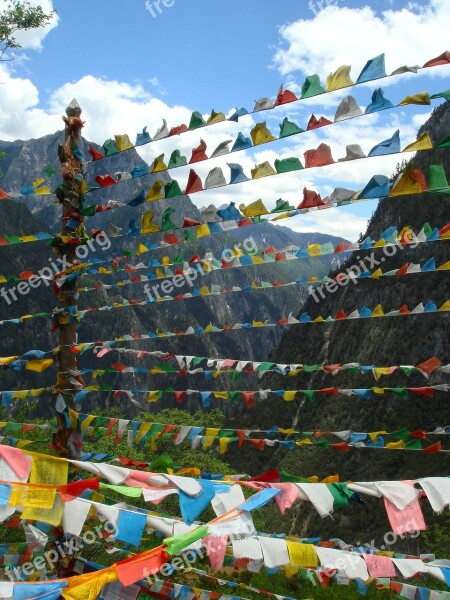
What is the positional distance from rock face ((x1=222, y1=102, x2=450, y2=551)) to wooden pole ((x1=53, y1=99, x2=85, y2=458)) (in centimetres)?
2103

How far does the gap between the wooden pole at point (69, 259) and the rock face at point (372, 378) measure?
2103 cm

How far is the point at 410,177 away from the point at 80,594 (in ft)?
10.4

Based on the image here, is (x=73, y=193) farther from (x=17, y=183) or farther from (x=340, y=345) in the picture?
(x=17, y=183)

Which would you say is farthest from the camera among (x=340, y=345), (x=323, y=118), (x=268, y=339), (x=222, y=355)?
(x=268, y=339)

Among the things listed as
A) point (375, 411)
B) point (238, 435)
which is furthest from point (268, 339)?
point (238, 435)

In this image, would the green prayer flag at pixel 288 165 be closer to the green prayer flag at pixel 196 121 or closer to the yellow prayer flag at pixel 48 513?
the green prayer flag at pixel 196 121

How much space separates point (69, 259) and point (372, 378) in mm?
39433

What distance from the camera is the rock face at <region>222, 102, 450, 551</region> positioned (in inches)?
1319

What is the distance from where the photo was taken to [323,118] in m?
3.75

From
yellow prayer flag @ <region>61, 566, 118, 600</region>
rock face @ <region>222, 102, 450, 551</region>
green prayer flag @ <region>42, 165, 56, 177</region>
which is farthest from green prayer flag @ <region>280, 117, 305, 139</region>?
rock face @ <region>222, 102, 450, 551</region>

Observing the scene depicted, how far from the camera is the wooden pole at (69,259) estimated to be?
15.0ft

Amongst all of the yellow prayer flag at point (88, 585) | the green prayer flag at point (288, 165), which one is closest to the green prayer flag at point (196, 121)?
the green prayer flag at point (288, 165)

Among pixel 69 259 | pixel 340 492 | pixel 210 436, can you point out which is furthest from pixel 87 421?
pixel 340 492

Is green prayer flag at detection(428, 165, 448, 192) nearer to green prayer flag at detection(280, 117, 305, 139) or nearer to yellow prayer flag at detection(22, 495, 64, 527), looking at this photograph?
green prayer flag at detection(280, 117, 305, 139)
